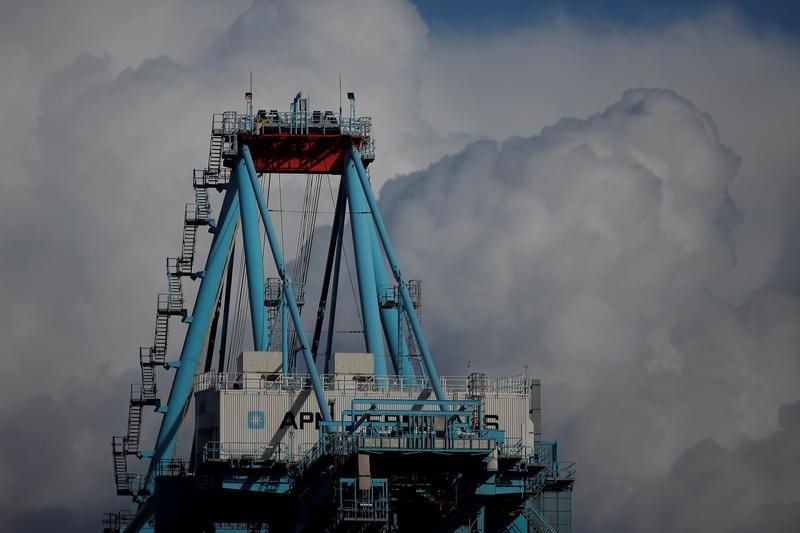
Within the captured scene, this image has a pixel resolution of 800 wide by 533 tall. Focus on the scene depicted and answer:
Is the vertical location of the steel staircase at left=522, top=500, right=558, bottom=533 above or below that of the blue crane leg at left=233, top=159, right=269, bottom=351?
below

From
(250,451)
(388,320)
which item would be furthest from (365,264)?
(250,451)

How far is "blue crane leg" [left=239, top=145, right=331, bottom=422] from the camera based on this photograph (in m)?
135

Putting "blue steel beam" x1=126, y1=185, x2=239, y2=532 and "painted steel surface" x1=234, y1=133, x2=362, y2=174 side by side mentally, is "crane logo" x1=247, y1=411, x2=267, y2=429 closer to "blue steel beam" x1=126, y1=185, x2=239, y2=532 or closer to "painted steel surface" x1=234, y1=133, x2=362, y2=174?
"blue steel beam" x1=126, y1=185, x2=239, y2=532

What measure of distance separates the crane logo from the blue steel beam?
33.3 ft

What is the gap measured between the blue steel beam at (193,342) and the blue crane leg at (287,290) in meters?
3.08

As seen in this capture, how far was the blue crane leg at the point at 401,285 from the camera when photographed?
137125mm

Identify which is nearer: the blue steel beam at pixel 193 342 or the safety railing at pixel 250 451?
the safety railing at pixel 250 451

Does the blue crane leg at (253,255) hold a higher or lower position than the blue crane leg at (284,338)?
higher

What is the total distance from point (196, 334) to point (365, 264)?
10.6 metres

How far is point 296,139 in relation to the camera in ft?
495

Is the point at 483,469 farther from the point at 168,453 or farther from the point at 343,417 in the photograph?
Answer: the point at 168,453

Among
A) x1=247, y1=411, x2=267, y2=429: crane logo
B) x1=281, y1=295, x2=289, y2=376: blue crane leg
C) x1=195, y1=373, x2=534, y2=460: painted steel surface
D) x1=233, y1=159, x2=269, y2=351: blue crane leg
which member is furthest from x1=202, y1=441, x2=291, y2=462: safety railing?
x1=233, y1=159, x2=269, y2=351: blue crane leg

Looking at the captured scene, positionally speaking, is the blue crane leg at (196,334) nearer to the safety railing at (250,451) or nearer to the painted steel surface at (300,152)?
the painted steel surface at (300,152)

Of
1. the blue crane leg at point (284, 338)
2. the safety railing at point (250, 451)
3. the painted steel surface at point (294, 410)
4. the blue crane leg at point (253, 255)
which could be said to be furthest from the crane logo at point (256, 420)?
the blue crane leg at point (253, 255)
